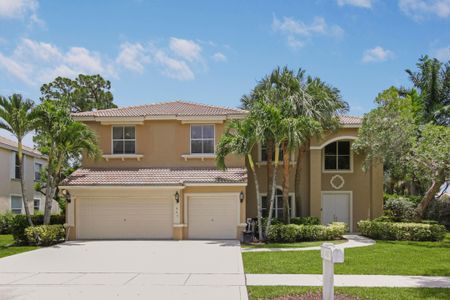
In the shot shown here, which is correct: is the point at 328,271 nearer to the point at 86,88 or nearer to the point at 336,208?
the point at 336,208

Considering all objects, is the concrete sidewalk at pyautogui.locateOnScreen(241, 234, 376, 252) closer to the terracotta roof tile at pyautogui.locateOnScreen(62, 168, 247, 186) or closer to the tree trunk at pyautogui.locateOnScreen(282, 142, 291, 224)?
the tree trunk at pyautogui.locateOnScreen(282, 142, 291, 224)

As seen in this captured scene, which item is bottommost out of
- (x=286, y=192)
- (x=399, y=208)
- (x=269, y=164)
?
(x=399, y=208)

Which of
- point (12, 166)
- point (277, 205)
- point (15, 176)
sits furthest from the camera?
point (15, 176)

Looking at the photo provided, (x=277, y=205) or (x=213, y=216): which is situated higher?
(x=277, y=205)

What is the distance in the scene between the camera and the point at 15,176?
29609 mm

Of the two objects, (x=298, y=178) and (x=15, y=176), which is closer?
(x=298, y=178)

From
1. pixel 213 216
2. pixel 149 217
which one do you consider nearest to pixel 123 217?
pixel 149 217

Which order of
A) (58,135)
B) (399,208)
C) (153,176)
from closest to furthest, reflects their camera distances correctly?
(58,135) → (153,176) → (399,208)

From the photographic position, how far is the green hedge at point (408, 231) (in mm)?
19188

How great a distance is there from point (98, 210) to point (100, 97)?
67.3 feet

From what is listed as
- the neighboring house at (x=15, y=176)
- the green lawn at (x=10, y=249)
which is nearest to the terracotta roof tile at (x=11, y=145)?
the neighboring house at (x=15, y=176)

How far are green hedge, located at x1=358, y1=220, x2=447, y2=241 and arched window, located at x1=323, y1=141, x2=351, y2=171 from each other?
4.52 meters

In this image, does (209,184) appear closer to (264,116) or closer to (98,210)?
(264,116)

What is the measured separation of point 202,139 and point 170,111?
7.47 ft
